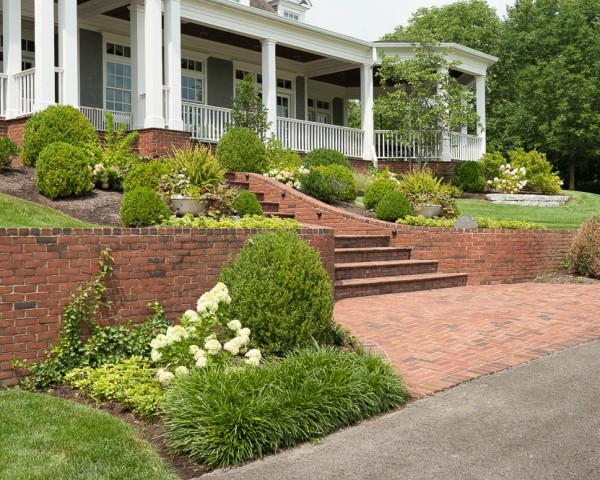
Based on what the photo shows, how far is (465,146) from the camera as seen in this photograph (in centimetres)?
2125

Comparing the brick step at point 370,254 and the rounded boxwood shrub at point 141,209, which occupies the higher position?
the rounded boxwood shrub at point 141,209

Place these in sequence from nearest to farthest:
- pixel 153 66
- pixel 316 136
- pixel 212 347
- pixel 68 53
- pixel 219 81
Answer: pixel 212 347 < pixel 68 53 < pixel 153 66 < pixel 316 136 < pixel 219 81

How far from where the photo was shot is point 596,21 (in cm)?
3419

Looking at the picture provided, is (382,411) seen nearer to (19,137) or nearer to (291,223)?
(291,223)

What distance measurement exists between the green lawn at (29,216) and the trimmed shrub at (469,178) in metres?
13.4

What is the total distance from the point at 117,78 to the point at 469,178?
34.4ft

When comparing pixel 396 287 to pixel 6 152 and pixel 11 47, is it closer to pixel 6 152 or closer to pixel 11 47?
pixel 6 152

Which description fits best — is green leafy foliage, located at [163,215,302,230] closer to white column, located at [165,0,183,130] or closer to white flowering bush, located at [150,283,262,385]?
white flowering bush, located at [150,283,262,385]

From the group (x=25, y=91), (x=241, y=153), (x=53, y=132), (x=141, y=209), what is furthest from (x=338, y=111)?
(x=141, y=209)

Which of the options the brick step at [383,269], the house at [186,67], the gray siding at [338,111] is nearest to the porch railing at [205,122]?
the house at [186,67]

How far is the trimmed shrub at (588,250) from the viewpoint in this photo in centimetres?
1107

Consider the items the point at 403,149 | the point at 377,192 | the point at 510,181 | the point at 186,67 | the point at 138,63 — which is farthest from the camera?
the point at 403,149

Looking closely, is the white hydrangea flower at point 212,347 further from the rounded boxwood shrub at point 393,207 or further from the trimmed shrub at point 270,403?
the rounded boxwood shrub at point 393,207

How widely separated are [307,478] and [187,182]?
6.64 metres
